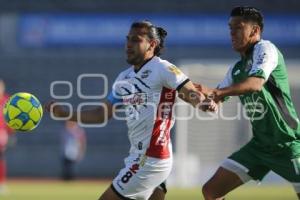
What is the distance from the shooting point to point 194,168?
74.1ft

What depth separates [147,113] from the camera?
7965 mm

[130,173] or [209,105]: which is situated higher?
[209,105]

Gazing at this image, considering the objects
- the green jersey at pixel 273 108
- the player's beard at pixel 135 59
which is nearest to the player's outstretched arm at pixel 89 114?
the player's beard at pixel 135 59

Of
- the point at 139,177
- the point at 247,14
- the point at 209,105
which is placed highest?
the point at 247,14

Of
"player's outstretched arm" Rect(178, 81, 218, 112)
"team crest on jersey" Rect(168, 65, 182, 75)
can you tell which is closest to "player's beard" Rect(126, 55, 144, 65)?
"team crest on jersey" Rect(168, 65, 182, 75)

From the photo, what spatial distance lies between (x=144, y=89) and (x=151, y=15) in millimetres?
23596

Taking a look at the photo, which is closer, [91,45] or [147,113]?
[147,113]

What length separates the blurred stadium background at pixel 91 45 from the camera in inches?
1199

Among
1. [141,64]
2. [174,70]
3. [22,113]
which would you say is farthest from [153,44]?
[22,113]

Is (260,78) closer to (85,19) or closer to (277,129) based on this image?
(277,129)

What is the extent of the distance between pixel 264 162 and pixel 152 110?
1414 mm

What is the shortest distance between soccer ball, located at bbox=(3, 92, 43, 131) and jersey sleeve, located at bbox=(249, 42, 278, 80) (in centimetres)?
231

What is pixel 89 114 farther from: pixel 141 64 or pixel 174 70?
pixel 174 70

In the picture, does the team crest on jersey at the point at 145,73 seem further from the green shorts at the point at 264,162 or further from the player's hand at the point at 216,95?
the green shorts at the point at 264,162
